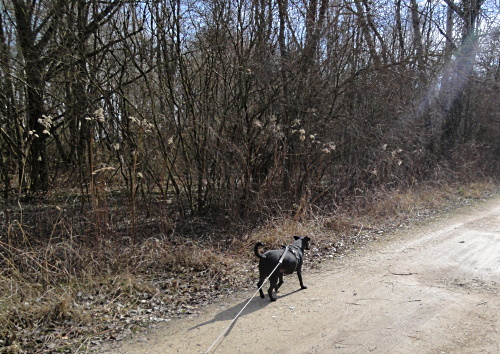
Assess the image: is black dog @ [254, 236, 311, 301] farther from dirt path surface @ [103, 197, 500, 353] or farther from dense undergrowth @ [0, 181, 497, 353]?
dense undergrowth @ [0, 181, 497, 353]

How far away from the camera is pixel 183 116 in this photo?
9008 millimetres

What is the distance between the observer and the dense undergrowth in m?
4.29

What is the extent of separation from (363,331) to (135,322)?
2.55 meters

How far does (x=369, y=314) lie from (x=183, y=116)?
617cm

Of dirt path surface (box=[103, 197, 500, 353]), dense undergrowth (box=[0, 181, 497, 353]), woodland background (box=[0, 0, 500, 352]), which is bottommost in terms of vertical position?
dirt path surface (box=[103, 197, 500, 353])

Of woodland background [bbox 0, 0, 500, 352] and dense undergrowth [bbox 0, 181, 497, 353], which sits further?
woodland background [bbox 0, 0, 500, 352]

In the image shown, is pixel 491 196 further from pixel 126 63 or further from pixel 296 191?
pixel 126 63

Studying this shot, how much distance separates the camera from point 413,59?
11633 millimetres

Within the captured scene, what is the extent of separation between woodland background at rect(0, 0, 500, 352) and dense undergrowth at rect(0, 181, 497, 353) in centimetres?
10

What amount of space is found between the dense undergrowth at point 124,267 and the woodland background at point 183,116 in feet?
0.32

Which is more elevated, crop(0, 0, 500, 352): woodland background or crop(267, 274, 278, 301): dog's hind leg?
crop(0, 0, 500, 352): woodland background

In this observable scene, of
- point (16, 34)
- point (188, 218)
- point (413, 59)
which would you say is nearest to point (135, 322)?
point (188, 218)

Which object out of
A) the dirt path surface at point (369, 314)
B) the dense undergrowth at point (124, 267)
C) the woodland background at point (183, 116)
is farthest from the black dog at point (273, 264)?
the woodland background at point (183, 116)

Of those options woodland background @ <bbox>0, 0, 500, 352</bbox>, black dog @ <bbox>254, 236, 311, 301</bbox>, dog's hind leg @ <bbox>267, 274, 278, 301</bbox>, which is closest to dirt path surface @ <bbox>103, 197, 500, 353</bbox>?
dog's hind leg @ <bbox>267, 274, 278, 301</bbox>
